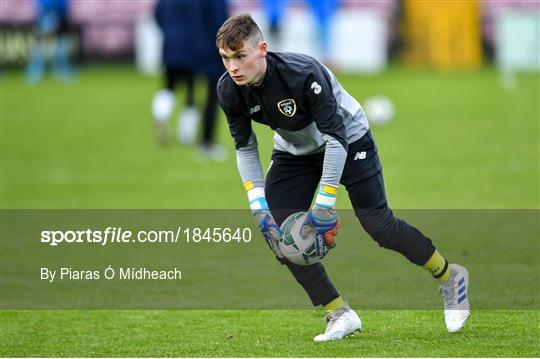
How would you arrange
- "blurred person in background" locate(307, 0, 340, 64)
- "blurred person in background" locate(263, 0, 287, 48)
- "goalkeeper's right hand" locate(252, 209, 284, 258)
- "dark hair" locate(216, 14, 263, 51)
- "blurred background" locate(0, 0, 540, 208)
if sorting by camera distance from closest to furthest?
"dark hair" locate(216, 14, 263, 51)
"goalkeeper's right hand" locate(252, 209, 284, 258)
"blurred background" locate(0, 0, 540, 208)
"blurred person in background" locate(263, 0, 287, 48)
"blurred person in background" locate(307, 0, 340, 64)

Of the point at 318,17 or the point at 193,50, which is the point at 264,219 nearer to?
the point at 193,50

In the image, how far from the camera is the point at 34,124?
60.7 feet

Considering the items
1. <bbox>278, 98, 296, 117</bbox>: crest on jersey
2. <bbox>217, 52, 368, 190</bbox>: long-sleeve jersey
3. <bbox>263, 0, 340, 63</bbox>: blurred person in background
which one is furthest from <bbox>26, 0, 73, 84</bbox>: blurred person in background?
<bbox>278, 98, 296, 117</bbox>: crest on jersey

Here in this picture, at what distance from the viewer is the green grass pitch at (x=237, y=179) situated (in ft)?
21.6

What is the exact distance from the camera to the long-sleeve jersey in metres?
6.11

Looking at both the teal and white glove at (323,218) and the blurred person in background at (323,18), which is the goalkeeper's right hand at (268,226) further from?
the blurred person in background at (323,18)

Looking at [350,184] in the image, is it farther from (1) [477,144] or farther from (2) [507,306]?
(1) [477,144]

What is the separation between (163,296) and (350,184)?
1.96 meters

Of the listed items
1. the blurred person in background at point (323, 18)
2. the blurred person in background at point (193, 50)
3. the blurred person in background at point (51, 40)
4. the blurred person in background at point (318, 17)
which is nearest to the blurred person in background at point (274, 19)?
the blurred person in background at point (318, 17)

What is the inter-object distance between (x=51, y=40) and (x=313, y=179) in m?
21.0

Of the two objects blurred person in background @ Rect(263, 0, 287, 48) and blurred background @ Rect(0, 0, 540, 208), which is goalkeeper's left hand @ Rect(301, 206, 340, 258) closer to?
blurred background @ Rect(0, 0, 540, 208)

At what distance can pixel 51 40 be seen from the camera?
87.8ft

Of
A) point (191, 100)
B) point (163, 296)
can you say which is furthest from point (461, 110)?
point (163, 296)

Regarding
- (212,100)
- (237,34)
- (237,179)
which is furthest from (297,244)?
(212,100)
